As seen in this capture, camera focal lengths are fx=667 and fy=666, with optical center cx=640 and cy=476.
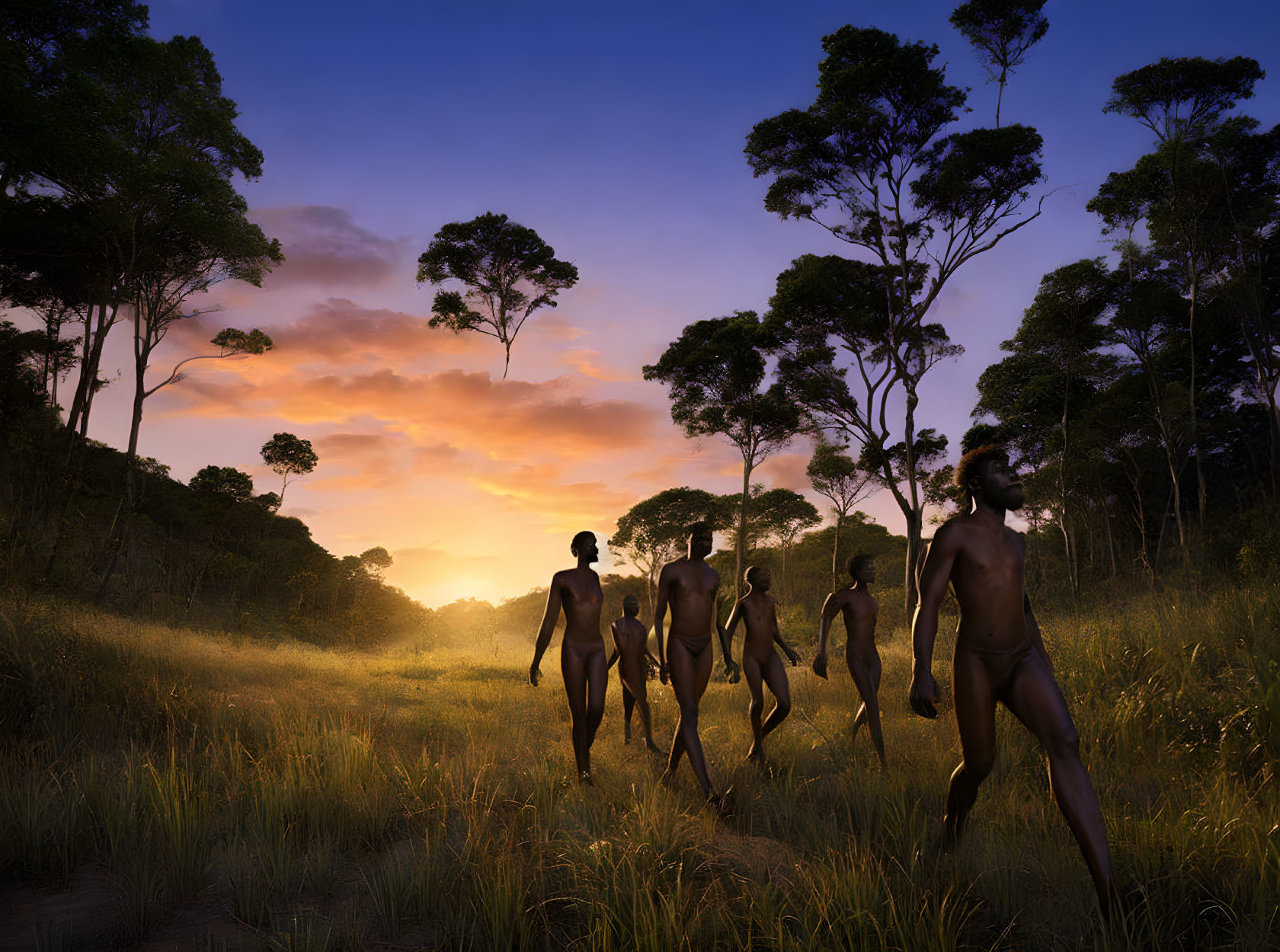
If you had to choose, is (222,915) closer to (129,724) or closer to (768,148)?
(129,724)

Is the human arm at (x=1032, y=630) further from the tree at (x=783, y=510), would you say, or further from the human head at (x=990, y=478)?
the tree at (x=783, y=510)

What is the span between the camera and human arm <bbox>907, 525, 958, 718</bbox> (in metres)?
3.38

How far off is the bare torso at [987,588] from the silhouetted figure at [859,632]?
329 cm

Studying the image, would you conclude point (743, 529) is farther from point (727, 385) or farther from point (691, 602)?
point (691, 602)

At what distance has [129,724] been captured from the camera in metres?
7.01

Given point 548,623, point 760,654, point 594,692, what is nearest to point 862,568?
point 760,654

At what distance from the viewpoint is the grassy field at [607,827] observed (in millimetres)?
3168

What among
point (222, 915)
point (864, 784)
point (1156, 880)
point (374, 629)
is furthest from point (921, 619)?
point (374, 629)

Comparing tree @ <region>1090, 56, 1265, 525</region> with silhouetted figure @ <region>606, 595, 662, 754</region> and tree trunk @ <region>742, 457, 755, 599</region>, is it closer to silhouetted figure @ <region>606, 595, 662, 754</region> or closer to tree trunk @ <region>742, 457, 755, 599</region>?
tree trunk @ <region>742, 457, 755, 599</region>

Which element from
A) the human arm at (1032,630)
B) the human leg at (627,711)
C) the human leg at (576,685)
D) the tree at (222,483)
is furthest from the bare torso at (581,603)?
the tree at (222,483)

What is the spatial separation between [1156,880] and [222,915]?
4877mm

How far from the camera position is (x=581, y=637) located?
21.8 feet

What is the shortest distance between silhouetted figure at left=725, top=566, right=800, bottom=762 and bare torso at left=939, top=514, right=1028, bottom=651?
330 cm

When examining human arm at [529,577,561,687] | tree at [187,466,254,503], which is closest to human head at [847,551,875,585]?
human arm at [529,577,561,687]
